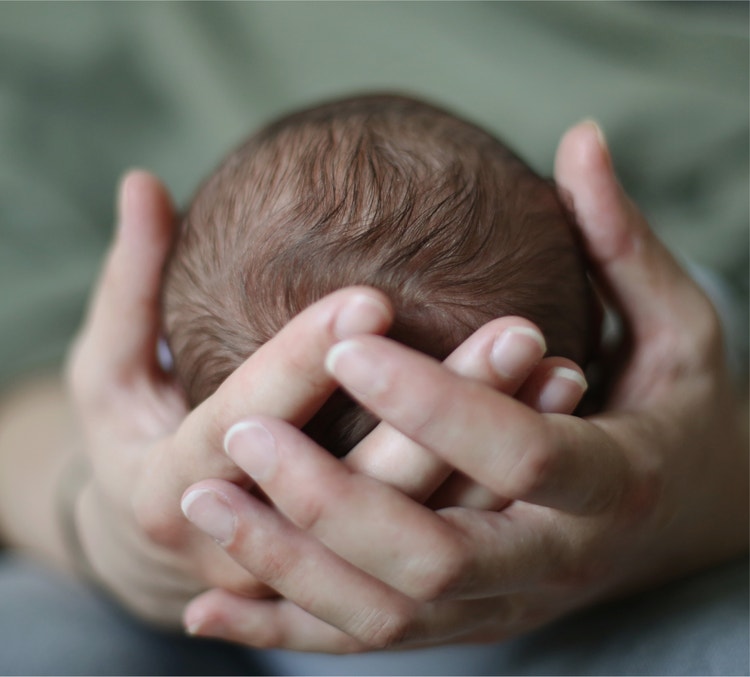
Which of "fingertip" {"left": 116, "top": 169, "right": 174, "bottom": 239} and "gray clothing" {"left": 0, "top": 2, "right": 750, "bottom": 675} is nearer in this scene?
"fingertip" {"left": 116, "top": 169, "right": 174, "bottom": 239}

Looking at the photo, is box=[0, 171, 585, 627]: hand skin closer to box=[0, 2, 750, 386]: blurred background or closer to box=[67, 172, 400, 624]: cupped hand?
box=[67, 172, 400, 624]: cupped hand

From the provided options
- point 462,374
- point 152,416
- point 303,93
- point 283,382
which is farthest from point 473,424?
point 303,93

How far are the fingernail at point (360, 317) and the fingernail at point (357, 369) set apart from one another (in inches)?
0.5

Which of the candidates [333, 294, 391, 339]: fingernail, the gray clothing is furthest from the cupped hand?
the gray clothing

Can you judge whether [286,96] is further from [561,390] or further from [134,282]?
[561,390]

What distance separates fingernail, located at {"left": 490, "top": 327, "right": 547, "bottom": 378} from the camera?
612mm

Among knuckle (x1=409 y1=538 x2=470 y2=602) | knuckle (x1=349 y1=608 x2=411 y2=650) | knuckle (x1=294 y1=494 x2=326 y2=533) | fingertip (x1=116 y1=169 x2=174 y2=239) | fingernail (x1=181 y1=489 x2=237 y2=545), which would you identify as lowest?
knuckle (x1=349 y1=608 x2=411 y2=650)

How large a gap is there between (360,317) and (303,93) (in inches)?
37.3

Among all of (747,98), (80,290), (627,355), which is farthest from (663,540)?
(80,290)

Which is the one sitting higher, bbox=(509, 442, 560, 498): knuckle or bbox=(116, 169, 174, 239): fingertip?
bbox=(116, 169, 174, 239): fingertip

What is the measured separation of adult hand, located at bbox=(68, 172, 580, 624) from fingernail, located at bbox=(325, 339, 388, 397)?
18 millimetres

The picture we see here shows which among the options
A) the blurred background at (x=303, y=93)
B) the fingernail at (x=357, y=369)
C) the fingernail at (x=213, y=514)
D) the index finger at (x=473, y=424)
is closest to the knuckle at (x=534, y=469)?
the index finger at (x=473, y=424)

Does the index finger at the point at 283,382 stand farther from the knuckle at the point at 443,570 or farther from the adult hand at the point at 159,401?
the knuckle at the point at 443,570

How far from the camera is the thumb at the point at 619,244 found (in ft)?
2.67
